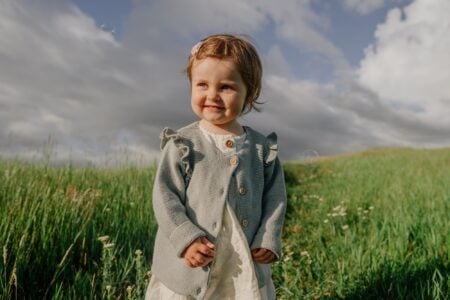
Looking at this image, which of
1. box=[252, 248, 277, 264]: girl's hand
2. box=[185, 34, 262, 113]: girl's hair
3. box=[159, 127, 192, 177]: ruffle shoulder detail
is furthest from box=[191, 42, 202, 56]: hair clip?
box=[252, 248, 277, 264]: girl's hand

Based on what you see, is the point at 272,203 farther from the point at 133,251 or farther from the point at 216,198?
the point at 133,251

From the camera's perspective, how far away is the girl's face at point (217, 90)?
9.23ft

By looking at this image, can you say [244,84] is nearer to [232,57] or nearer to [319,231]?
[232,57]

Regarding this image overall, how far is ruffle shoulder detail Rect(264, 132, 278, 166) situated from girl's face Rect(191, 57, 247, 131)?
0.32m

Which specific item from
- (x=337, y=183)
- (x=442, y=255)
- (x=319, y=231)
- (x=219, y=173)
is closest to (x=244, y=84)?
(x=219, y=173)

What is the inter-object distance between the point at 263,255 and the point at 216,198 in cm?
44

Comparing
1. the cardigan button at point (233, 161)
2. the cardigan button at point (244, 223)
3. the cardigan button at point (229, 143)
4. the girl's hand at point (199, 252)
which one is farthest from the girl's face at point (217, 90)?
the girl's hand at point (199, 252)

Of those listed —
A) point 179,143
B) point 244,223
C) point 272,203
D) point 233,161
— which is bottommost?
point 244,223

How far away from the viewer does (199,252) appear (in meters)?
2.69

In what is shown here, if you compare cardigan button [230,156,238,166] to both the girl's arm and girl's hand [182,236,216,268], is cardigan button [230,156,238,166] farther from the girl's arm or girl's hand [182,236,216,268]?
girl's hand [182,236,216,268]

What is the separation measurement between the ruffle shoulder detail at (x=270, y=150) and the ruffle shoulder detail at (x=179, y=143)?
19.5 inches

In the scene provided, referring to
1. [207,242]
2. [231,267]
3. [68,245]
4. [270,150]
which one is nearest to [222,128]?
[270,150]

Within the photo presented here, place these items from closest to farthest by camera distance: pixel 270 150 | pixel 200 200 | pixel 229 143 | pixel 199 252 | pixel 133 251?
1. pixel 199 252
2. pixel 200 200
3. pixel 229 143
4. pixel 270 150
5. pixel 133 251

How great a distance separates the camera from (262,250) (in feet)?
9.28
